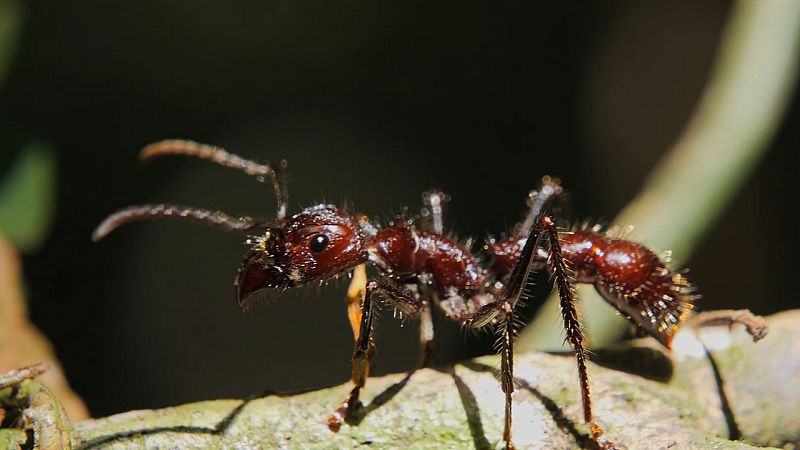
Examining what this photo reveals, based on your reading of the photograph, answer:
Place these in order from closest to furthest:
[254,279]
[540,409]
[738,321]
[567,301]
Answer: [540,409], [738,321], [567,301], [254,279]

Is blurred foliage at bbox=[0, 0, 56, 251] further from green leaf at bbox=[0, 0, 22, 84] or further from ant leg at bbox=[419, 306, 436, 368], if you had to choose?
ant leg at bbox=[419, 306, 436, 368]

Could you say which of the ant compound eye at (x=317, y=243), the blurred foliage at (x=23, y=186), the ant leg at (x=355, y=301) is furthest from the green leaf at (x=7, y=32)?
the ant leg at (x=355, y=301)

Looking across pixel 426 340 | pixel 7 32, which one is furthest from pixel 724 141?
pixel 7 32

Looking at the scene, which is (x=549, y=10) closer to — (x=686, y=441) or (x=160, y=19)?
(x=160, y=19)

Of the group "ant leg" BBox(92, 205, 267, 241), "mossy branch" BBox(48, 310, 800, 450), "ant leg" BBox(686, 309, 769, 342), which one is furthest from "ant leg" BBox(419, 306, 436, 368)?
"ant leg" BBox(686, 309, 769, 342)

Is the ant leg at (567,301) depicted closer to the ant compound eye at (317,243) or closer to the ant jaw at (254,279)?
the ant compound eye at (317,243)

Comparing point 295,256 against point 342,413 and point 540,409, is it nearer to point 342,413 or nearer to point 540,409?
point 342,413

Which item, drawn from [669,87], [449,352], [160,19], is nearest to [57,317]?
[160,19]

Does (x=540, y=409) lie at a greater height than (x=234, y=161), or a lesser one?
lesser
